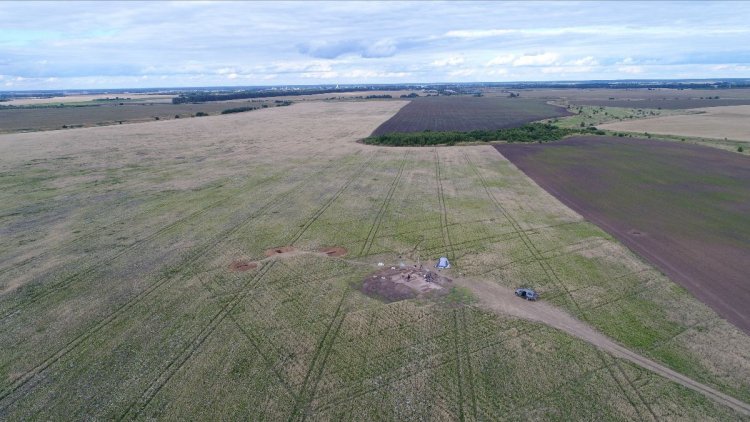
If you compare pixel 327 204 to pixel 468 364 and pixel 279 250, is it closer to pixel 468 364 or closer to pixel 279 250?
pixel 279 250

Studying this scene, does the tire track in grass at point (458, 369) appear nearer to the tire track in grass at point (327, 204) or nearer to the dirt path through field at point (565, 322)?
the dirt path through field at point (565, 322)

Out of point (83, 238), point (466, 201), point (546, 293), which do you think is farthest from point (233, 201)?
point (546, 293)

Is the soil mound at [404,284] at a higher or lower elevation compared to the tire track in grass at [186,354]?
higher

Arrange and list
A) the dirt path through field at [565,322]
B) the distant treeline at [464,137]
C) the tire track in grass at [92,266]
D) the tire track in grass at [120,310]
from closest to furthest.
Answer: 1. the dirt path through field at [565,322]
2. the tire track in grass at [120,310]
3. the tire track in grass at [92,266]
4. the distant treeline at [464,137]

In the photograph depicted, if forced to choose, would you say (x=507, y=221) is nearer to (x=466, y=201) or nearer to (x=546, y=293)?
(x=466, y=201)

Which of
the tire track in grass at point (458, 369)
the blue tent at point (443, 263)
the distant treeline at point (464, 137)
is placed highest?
the distant treeline at point (464, 137)

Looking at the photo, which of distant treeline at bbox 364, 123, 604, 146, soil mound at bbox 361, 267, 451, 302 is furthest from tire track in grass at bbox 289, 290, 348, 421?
distant treeline at bbox 364, 123, 604, 146

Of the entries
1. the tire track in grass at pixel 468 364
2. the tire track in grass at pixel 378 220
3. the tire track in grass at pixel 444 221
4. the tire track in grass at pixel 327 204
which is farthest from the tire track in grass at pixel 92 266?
the tire track in grass at pixel 468 364

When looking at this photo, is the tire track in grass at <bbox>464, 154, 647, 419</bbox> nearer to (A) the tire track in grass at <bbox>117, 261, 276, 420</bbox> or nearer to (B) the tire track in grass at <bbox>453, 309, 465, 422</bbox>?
(B) the tire track in grass at <bbox>453, 309, 465, 422</bbox>
